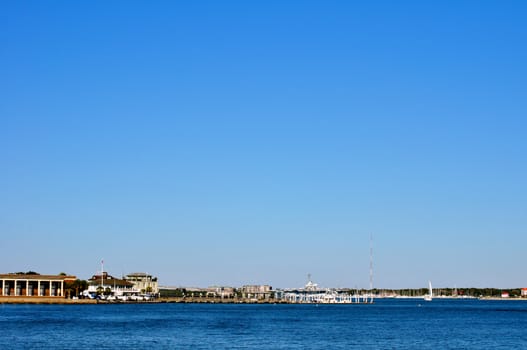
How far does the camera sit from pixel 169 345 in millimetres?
78125

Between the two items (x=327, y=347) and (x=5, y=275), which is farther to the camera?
(x=5, y=275)

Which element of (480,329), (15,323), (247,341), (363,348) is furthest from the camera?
(480,329)

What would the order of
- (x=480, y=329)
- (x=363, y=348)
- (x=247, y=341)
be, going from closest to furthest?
1. (x=363, y=348)
2. (x=247, y=341)
3. (x=480, y=329)

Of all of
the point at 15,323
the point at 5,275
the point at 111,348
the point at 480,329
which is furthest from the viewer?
the point at 5,275

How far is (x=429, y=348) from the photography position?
3155 inches

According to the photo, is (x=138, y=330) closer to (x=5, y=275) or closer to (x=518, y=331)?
(x=518, y=331)

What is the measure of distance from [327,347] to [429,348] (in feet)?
34.9

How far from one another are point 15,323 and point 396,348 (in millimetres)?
56165

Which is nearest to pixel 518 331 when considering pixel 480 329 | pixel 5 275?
pixel 480 329

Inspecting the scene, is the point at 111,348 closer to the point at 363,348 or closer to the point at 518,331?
the point at 363,348

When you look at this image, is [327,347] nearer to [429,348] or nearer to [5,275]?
[429,348]

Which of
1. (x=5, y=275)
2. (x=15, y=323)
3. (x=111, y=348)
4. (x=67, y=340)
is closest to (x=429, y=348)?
(x=111, y=348)

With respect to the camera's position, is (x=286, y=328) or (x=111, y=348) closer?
(x=111, y=348)

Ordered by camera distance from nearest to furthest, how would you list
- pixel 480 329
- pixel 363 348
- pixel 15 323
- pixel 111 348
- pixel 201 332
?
pixel 111 348 < pixel 363 348 < pixel 201 332 < pixel 15 323 < pixel 480 329
